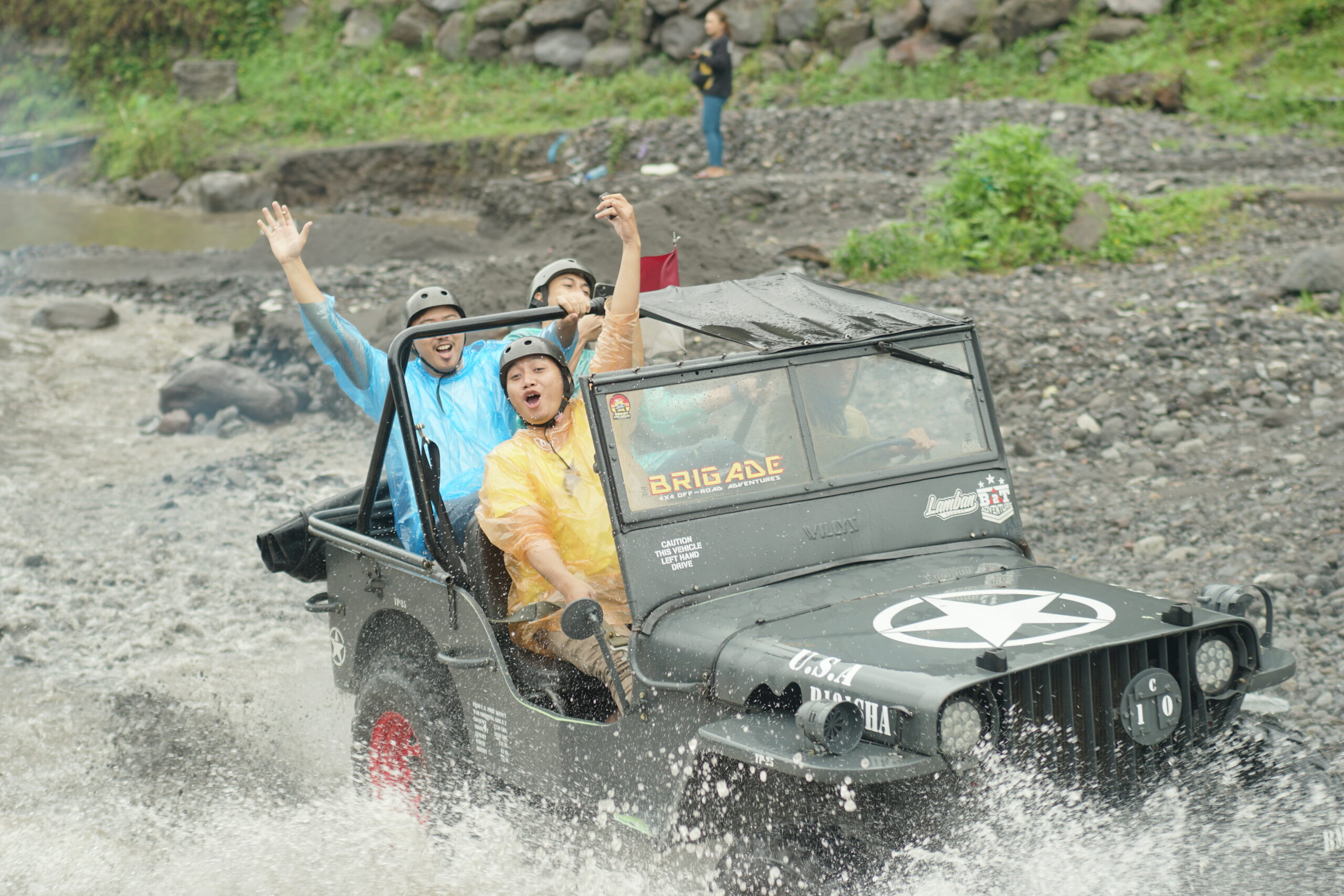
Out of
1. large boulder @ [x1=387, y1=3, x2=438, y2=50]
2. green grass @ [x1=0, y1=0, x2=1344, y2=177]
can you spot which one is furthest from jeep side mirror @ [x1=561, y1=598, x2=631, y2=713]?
large boulder @ [x1=387, y1=3, x2=438, y2=50]

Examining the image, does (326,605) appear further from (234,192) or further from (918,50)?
(234,192)

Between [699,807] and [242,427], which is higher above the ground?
[242,427]

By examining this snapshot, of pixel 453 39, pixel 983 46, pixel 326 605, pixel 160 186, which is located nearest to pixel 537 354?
pixel 326 605

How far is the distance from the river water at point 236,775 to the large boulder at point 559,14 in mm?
17642

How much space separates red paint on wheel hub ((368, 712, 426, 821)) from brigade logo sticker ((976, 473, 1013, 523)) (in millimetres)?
2127

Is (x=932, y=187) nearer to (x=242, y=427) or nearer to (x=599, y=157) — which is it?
(x=242, y=427)

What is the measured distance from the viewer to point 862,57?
893 inches

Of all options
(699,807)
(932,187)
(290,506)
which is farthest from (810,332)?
(932,187)

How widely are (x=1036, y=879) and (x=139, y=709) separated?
173 inches

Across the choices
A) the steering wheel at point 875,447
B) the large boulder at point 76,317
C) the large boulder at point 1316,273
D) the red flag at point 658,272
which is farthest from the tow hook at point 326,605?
the large boulder at point 76,317

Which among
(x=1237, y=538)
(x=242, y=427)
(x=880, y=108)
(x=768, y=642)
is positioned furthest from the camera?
(x=880, y=108)

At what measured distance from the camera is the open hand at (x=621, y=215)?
4.62 meters

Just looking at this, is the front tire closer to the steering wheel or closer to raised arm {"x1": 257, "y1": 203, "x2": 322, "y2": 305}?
raised arm {"x1": 257, "y1": 203, "x2": 322, "y2": 305}

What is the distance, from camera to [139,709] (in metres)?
6.11
